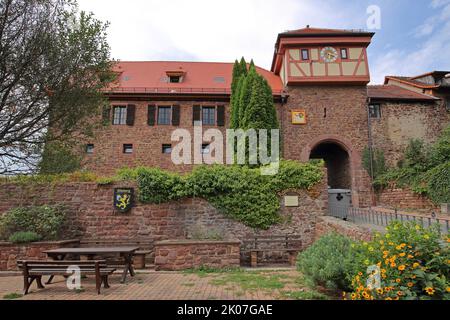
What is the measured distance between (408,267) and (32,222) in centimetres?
1012

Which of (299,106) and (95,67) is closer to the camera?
(95,67)

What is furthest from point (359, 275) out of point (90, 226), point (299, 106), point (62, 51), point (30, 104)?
point (299, 106)

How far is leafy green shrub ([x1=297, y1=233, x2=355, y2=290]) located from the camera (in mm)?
4559

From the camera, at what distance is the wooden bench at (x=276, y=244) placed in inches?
344

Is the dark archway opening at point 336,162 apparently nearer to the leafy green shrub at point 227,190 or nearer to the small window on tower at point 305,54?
the small window on tower at point 305,54

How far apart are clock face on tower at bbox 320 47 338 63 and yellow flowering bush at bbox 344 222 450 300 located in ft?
52.7

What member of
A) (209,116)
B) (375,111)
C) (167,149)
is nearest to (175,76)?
(209,116)

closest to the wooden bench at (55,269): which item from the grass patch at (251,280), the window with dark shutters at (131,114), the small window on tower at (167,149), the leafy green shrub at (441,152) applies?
the grass patch at (251,280)

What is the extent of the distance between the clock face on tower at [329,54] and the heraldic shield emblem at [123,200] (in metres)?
14.7

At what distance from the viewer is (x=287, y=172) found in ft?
33.1

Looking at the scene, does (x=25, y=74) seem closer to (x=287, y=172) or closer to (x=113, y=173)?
(x=287, y=172)

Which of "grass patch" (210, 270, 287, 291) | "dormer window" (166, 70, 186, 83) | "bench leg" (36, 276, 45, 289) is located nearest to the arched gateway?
"dormer window" (166, 70, 186, 83)

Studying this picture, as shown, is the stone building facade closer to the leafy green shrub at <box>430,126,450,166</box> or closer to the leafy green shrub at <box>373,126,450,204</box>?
the leafy green shrub at <box>373,126,450,204</box>
